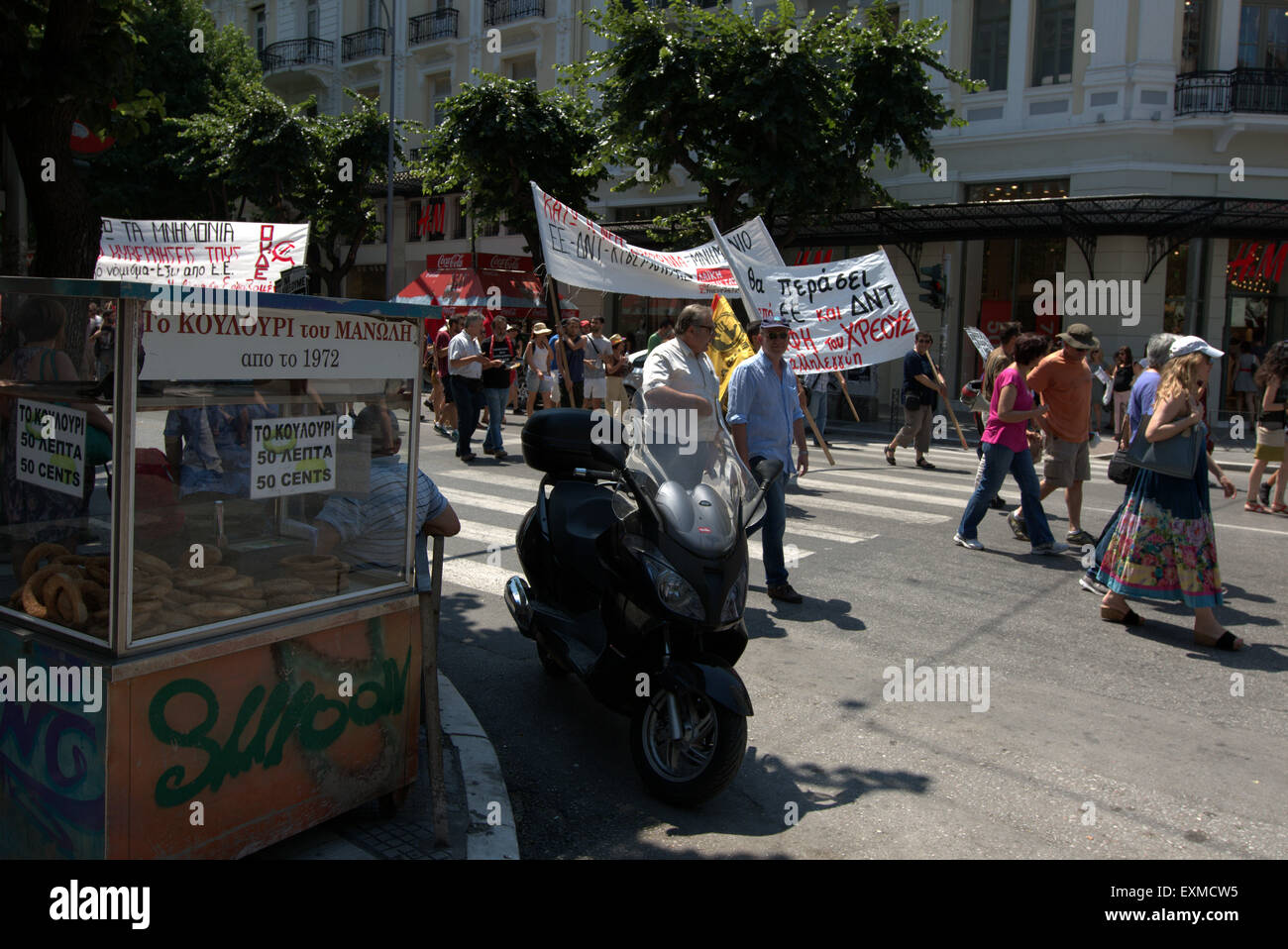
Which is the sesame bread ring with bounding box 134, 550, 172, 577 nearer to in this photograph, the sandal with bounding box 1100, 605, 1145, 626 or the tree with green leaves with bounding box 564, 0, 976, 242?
the sandal with bounding box 1100, 605, 1145, 626

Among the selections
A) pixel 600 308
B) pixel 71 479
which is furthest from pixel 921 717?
pixel 600 308

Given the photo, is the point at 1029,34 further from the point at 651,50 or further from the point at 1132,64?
the point at 651,50

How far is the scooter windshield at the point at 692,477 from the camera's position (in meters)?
4.01

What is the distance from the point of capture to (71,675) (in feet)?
9.88

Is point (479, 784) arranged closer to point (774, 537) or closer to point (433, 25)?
point (774, 537)

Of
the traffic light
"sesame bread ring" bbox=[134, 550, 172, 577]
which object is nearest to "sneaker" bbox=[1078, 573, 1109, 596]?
"sesame bread ring" bbox=[134, 550, 172, 577]

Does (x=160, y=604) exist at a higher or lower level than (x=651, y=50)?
lower

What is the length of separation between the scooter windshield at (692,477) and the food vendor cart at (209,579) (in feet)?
3.18

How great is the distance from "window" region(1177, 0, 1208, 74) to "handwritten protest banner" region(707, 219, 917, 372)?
1401cm

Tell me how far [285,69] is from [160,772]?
39814 mm

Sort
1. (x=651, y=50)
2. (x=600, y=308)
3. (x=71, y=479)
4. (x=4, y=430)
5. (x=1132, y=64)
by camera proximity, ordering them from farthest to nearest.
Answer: (x=600, y=308), (x=1132, y=64), (x=651, y=50), (x=4, y=430), (x=71, y=479)

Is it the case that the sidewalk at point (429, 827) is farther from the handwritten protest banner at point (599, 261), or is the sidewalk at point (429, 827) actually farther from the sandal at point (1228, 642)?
the handwritten protest banner at point (599, 261)

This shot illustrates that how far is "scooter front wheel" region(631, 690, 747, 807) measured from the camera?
150 inches

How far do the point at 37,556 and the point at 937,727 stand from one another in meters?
3.66
